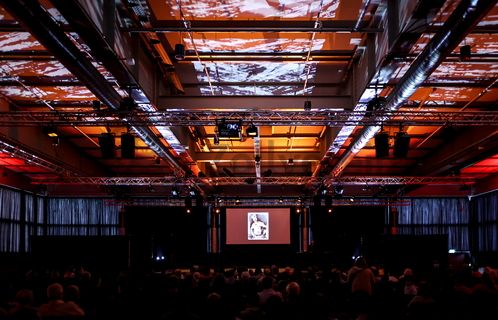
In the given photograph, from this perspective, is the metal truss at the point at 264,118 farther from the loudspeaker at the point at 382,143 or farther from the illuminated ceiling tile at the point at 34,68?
the illuminated ceiling tile at the point at 34,68

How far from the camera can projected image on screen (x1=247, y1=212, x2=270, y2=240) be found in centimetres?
2856

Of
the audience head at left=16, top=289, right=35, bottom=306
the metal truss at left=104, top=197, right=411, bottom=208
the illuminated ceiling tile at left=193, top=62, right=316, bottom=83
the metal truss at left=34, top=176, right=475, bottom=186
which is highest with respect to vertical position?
the illuminated ceiling tile at left=193, top=62, right=316, bottom=83

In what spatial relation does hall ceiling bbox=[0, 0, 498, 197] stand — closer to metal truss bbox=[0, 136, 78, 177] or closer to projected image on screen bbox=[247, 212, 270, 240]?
metal truss bbox=[0, 136, 78, 177]

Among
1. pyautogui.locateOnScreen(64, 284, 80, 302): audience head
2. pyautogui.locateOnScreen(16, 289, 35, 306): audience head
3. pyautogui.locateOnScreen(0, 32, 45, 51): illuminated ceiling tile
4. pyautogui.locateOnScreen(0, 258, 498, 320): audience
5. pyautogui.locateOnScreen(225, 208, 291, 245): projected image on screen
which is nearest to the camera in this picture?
pyautogui.locateOnScreen(0, 258, 498, 320): audience

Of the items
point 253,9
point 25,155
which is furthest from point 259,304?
point 25,155

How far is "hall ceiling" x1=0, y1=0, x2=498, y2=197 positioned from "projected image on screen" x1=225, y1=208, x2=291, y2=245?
572 cm

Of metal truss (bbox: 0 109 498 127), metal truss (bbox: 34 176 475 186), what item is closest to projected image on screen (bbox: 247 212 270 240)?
metal truss (bbox: 34 176 475 186)

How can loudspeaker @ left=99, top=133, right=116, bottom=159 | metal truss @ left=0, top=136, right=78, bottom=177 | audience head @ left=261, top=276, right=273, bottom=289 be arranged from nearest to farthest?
audience head @ left=261, top=276, right=273, bottom=289 < loudspeaker @ left=99, top=133, right=116, bottom=159 < metal truss @ left=0, top=136, right=78, bottom=177

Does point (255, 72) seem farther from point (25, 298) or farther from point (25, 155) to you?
point (25, 298)

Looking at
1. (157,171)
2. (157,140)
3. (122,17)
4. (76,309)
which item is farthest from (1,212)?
(76,309)

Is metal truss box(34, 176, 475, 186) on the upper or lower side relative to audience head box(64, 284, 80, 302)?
upper

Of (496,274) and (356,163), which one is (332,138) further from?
(356,163)

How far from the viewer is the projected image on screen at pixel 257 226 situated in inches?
1117

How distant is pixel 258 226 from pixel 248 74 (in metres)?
14.6
